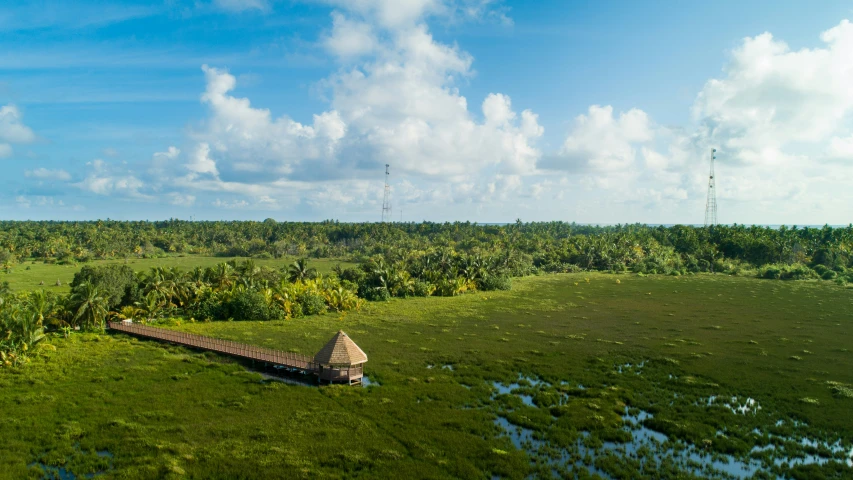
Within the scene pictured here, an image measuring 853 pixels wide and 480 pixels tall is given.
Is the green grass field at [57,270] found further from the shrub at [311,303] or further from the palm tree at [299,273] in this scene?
the shrub at [311,303]

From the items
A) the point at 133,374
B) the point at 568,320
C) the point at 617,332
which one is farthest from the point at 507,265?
the point at 133,374

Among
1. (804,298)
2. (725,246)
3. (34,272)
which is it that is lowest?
(34,272)

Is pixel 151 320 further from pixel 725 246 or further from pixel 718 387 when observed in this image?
pixel 725 246

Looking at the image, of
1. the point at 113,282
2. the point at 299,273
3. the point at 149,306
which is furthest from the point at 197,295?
the point at 299,273

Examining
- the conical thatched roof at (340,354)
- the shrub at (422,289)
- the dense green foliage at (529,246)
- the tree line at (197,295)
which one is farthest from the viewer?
the dense green foliage at (529,246)

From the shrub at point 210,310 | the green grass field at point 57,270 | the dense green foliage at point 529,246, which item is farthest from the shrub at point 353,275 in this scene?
the green grass field at point 57,270
